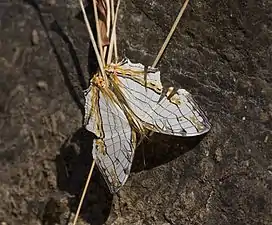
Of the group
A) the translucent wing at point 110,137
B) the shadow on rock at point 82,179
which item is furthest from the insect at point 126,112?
the shadow on rock at point 82,179

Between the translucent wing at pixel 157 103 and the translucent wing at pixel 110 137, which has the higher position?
the translucent wing at pixel 157 103

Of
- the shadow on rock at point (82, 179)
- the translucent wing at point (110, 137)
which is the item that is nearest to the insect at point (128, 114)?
the translucent wing at point (110, 137)

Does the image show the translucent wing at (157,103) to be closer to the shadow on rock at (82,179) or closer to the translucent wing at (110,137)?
the translucent wing at (110,137)

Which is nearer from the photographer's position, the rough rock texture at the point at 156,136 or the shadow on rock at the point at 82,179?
the rough rock texture at the point at 156,136

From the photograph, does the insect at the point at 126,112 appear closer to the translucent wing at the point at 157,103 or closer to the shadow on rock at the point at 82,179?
the translucent wing at the point at 157,103

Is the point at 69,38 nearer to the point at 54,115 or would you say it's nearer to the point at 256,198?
the point at 54,115

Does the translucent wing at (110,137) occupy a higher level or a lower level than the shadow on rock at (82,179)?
higher

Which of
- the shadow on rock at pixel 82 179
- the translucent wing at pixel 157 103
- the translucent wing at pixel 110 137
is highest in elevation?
the translucent wing at pixel 157 103

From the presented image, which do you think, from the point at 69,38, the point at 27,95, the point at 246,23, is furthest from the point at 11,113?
the point at 246,23
